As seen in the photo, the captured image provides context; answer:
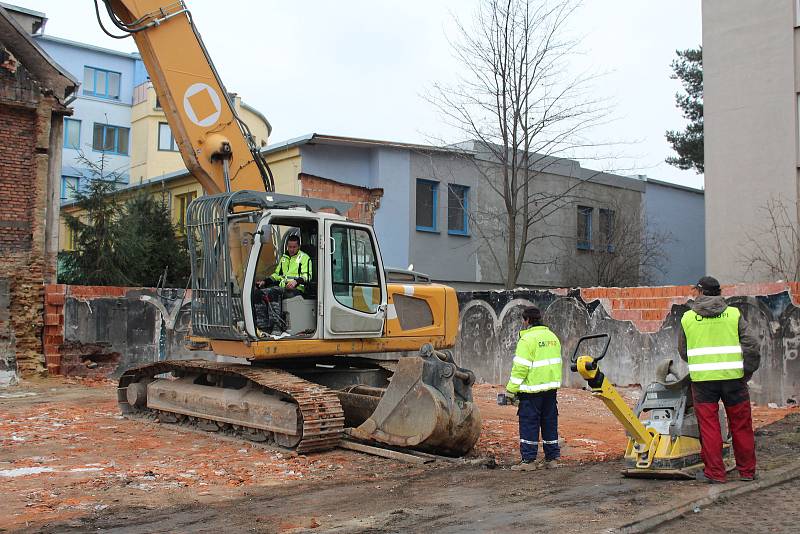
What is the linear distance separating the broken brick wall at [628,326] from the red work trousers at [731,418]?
6.59 meters

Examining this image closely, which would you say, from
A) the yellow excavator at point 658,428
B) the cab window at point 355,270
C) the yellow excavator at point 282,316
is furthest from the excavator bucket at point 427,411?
the yellow excavator at point 658,428

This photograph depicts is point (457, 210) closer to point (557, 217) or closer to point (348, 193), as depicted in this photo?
point (348, 193)

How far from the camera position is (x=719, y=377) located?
Result: 7.25 metres

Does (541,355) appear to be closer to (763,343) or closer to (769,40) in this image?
(763,343)

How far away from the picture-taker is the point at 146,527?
6016mm

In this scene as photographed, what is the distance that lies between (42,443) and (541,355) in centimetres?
616

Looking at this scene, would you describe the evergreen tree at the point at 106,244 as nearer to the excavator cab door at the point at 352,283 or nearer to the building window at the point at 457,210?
the building window at the point at 457,210

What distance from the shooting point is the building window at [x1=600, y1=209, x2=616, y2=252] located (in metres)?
28.6

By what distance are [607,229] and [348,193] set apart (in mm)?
10826

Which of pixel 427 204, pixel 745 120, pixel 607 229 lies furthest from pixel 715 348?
pixel 607 229

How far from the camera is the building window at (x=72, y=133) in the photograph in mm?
46531

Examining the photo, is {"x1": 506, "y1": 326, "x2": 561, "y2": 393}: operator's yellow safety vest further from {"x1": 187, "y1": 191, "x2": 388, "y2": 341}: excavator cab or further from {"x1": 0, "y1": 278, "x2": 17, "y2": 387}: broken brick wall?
{"x1": 0, "y1": 278, "x2": 17, "y2": 387}: broken brick wall

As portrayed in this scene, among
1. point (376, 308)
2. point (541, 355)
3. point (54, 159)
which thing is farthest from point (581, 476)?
point (54, 159)

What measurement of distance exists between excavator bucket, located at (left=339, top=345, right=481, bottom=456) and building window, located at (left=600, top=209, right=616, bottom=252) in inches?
816
